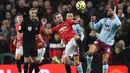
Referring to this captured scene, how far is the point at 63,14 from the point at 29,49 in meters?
4.92

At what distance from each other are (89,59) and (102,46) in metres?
0.61

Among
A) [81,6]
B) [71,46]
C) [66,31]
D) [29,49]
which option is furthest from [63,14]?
[29,49]

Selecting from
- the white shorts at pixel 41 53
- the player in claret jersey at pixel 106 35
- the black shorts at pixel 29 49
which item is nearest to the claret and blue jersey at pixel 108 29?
the player in claret jersey at pixel 106 35

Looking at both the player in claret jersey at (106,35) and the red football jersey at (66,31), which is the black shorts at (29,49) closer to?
the red football jersey at (66,31)

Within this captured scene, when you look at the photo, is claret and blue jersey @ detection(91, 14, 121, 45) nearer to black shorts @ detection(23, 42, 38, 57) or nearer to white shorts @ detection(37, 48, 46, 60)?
black shorts @ detection(23, 42, 38, 57)

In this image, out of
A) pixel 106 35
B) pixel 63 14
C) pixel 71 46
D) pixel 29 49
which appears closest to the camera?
pixel 29 49

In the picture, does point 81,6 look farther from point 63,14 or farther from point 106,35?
point 63,14

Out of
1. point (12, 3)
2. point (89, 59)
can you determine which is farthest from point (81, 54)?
point (12, 3)

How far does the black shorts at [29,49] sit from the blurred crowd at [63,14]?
2646 mm

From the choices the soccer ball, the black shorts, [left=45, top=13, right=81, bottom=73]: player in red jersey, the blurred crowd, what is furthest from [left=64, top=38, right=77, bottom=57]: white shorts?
the blurred crowd

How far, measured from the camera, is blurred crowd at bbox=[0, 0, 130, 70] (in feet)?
68.7

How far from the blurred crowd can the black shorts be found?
8.68 feet

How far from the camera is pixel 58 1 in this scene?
24.2m

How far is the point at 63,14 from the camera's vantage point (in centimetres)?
2192
